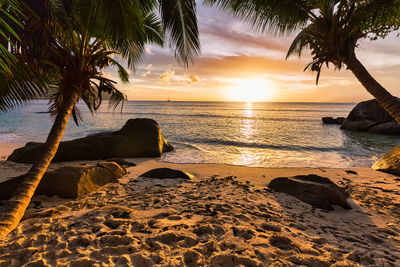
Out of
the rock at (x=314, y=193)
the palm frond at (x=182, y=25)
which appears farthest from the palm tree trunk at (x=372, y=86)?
the palm frond at (x=182, y=25)

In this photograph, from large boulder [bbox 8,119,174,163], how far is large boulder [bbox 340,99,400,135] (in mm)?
18894

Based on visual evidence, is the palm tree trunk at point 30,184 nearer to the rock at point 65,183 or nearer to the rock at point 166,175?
the rock at point 65,183

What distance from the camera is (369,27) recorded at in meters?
5.26

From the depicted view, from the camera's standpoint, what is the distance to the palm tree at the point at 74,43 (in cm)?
328

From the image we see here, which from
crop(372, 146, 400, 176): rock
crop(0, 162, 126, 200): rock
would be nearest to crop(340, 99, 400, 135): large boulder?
crop(372, 146, 400, 176): rock

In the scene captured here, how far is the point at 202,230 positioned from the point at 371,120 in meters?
22.5

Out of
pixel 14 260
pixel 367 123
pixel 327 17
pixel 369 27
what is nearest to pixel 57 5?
pixel 14 260

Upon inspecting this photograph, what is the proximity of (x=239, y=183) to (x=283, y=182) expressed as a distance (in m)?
1.03

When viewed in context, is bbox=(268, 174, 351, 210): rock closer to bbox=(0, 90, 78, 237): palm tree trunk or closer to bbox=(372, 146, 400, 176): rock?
bbox=(372, 146, 400, 176): rock

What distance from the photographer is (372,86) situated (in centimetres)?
508

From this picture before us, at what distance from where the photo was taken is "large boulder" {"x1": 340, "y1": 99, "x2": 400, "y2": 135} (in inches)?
656

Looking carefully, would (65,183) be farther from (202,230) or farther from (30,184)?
(202,230)

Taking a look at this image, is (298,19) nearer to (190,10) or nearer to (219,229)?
(190,10)

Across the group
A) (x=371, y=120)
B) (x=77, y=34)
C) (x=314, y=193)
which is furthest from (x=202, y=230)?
(x=371, y=120)
